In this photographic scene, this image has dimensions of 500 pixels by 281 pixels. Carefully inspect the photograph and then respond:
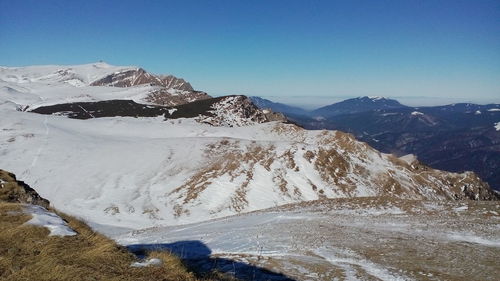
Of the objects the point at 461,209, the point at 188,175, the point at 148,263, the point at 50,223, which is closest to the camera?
the point at 148,263

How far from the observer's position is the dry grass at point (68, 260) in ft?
25.9

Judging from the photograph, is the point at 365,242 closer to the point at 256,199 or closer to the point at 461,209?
the point at 461,209

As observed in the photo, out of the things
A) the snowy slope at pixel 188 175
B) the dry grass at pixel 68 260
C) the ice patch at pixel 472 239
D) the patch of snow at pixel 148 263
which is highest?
the dry grass at pixel 68 260

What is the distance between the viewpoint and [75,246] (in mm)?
9773

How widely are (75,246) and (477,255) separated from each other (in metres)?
16.8

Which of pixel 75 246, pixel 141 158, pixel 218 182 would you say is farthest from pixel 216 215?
pixel 75 246

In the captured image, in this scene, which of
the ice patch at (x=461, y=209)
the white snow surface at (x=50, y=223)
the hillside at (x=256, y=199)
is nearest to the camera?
the white snow surface at (x=50, y=223)

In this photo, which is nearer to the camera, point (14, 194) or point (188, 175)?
point (14, 194)

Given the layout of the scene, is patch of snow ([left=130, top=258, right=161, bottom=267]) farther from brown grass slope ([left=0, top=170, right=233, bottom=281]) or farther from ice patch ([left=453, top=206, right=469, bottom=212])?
ice patch ([left=453, top=206, right=469, bottom=212])

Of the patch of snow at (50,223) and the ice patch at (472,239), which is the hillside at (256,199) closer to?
the ice patch at (472,239)

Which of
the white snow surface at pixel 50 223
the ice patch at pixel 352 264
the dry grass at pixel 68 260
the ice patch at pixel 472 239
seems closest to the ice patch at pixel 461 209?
the ice patch at pixel 472 239

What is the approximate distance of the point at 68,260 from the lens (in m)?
8.67

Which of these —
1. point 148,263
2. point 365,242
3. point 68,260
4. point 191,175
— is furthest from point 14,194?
point 191,175

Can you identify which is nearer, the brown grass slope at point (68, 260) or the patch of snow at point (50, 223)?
the brown grass slope at point (68, 260)
